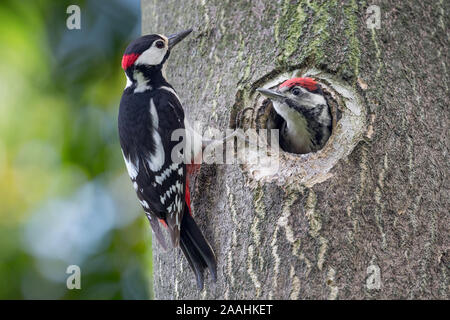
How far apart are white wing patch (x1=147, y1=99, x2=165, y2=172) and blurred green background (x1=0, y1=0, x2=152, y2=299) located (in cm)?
120

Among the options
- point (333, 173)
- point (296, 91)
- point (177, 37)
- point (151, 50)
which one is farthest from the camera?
point (151, 50)

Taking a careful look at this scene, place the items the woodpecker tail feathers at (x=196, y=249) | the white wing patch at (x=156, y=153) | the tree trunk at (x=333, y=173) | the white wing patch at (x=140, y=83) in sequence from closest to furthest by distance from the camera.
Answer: the tree trunk at (x=333, y=173) → the woodpecker tail feathers at (x=196, y=249) → the white wing patch at (x=156, y=153) → the white wing patch at (x=140, y=83)

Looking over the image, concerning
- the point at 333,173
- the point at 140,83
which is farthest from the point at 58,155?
the point at 333,173

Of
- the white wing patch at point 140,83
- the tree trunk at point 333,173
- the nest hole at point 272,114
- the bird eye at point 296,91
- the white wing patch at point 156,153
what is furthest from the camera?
the white wing patch at point 140,83

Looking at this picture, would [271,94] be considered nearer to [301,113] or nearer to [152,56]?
[301,113]

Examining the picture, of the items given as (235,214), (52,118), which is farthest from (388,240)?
(52,118)

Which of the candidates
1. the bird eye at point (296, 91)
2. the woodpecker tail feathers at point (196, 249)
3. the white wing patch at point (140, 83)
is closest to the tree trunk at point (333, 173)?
the woodpecker tail feathers at point (196, 249)

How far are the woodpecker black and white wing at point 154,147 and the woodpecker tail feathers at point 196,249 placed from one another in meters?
0.19

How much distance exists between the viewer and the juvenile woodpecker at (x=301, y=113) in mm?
2869

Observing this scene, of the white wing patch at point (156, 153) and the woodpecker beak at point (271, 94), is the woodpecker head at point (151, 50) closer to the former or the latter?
the white wing patch at point (156, 153)

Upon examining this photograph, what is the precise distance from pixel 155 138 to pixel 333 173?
1.14m

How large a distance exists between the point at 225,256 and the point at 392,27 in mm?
1472

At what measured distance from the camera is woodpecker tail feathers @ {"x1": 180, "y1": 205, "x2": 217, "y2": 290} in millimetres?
2561

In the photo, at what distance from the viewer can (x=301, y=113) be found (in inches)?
131
